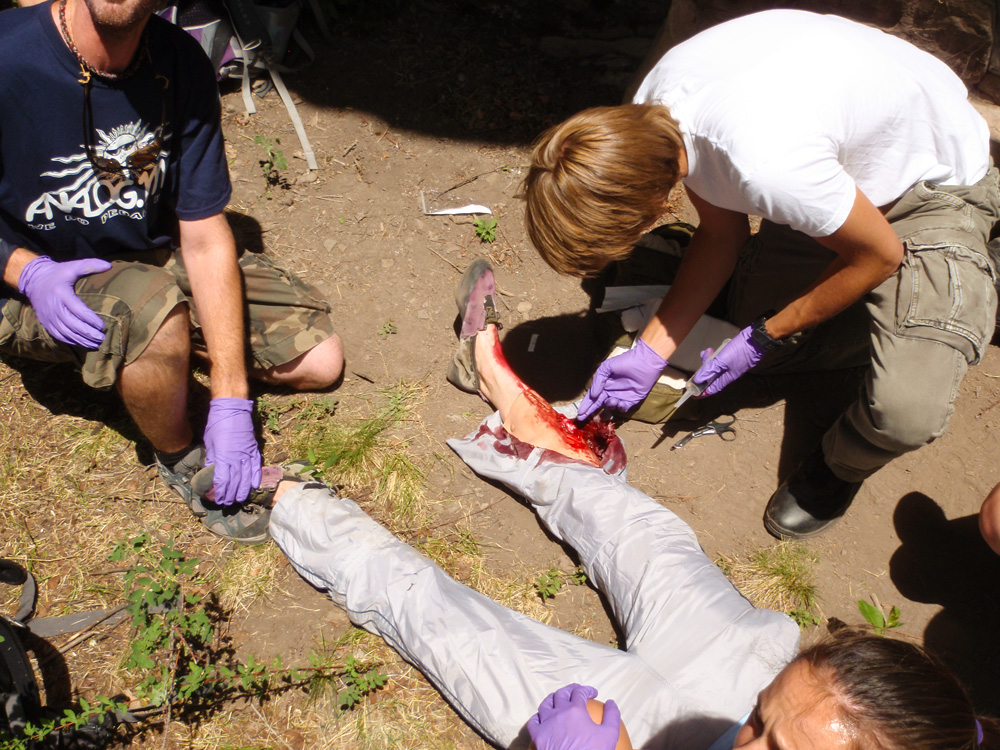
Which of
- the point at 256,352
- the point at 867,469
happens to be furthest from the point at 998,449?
the point at 256,352

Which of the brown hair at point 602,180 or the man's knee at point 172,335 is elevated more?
the brown hair at point 602,180

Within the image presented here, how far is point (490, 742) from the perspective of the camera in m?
2.00

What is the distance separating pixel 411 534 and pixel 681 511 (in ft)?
3.39

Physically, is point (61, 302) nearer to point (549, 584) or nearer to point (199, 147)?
point (199, 147)

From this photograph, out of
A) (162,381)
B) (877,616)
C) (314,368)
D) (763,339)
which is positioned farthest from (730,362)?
(162,381)

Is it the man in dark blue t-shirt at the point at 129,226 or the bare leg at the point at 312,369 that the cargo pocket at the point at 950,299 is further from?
the man in dark blue t-shirt at the point at 129,226

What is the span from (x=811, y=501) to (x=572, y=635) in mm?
1093

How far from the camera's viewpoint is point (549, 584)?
2.36 m

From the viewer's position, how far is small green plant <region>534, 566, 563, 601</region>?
2350 millimetres

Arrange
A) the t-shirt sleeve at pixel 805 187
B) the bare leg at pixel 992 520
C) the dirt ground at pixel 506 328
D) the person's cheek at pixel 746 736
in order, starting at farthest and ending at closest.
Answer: the dirt ground at pixel 506 328 < the bare leg at pixel 992 520 < the t-shirt sleeve at pixel 805 187 < the person's cheek at pixel 746 736

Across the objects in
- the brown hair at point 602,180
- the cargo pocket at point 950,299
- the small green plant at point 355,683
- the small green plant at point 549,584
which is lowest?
the small green plant at point 355,683

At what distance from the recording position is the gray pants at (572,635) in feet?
6.04

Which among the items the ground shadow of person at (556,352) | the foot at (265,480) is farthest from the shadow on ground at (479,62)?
the foot at (265,480)

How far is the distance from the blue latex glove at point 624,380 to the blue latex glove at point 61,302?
166 cm
